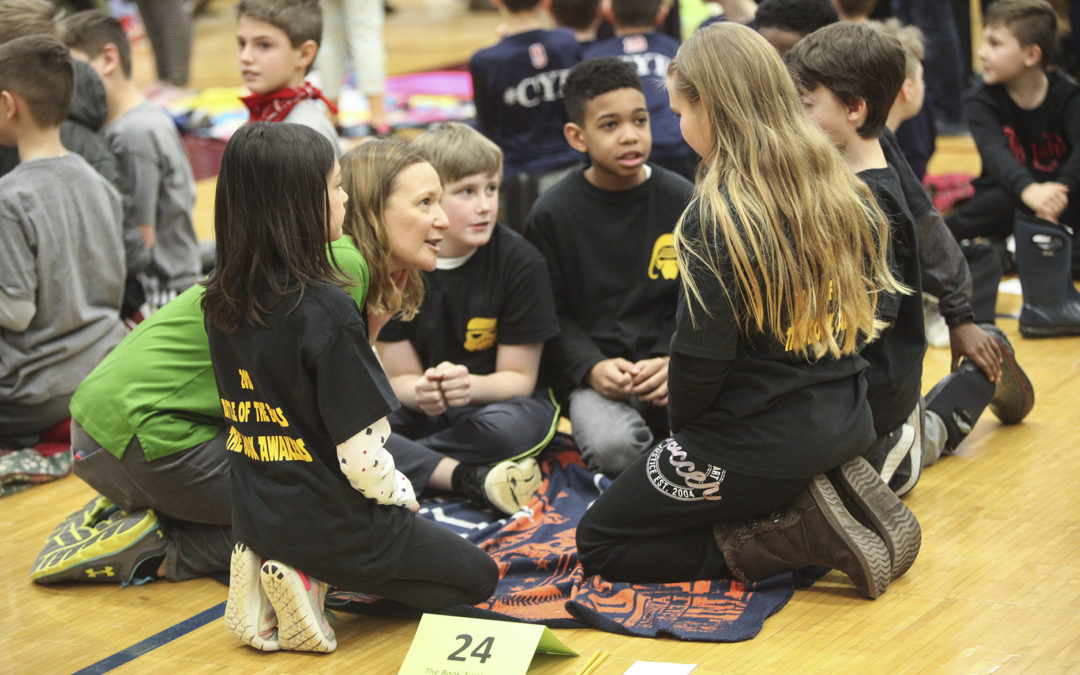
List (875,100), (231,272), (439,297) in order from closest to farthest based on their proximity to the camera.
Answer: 1. (231,272)
2. (875,100)
3. (439,297)

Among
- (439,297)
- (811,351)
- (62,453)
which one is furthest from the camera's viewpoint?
(62,453)

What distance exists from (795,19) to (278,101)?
1.64 metres

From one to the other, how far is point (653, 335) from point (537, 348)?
325 millimetres

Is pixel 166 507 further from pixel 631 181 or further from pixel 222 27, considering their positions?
pixel 222 27

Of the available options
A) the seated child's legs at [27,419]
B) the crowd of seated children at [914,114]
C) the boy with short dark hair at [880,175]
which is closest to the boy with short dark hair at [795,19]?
the crowd of seated children at [914,114]

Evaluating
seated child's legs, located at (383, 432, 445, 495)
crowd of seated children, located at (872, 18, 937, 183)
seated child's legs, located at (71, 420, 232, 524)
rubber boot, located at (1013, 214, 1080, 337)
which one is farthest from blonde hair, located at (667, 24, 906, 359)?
rubber boot, located at (1013, 214, 1080, 337)

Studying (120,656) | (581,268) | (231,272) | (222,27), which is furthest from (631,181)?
(222,27)

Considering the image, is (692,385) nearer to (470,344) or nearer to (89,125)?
(470,344)

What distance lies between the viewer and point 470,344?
124 inches

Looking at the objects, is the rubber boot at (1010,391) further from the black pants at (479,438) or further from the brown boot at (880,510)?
the black pants at (479,438)

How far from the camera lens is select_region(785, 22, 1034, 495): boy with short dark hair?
2.57 metres

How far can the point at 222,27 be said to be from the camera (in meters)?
11.3

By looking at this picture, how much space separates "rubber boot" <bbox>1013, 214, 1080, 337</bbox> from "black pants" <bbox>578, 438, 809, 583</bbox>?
1825 mm

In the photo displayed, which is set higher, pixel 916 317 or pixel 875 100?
pixel 875 100
